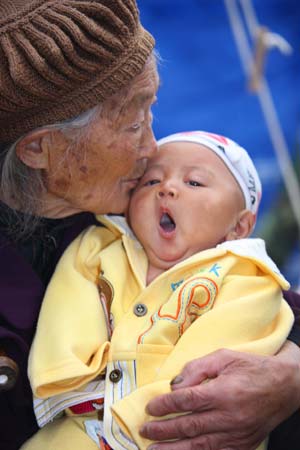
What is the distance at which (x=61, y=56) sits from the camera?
181 cm

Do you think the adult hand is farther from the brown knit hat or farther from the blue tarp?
the blue tarp

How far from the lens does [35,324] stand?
2.00m

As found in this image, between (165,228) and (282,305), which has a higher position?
(165,228)

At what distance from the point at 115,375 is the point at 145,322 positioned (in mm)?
159

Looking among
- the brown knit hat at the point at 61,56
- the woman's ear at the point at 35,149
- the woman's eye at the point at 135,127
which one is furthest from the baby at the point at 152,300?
the brown knit hat at the point at 61,56

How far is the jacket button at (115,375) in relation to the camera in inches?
72.7

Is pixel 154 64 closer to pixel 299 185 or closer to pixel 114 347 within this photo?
pixel 114 347

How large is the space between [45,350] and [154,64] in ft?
2.86

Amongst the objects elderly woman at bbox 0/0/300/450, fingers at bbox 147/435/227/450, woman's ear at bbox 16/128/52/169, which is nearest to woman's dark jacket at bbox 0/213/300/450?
elderly woman at bbox 0/0/300/450

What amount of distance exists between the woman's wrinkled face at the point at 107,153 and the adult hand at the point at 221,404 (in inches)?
24.4

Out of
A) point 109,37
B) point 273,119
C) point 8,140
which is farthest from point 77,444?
point 273,119

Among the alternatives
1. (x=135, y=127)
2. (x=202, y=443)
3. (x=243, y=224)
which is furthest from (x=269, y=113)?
(x=202, y=443)

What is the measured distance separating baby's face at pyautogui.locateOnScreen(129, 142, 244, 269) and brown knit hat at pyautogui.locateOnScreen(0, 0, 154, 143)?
1.10ft

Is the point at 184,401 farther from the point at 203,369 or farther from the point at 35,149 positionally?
the point at 35,149
